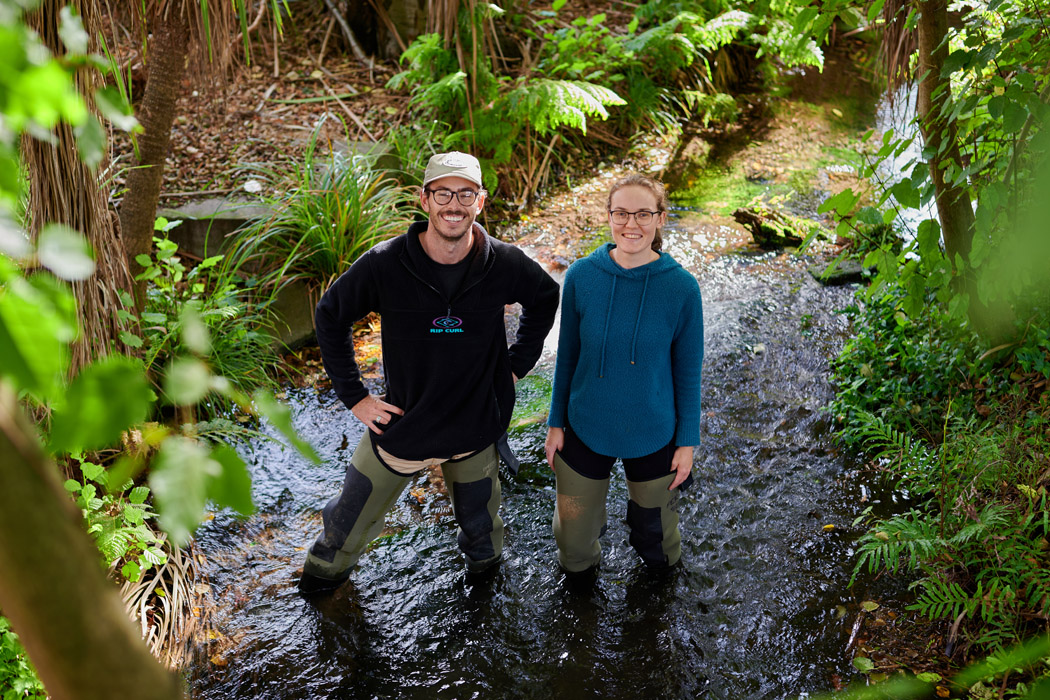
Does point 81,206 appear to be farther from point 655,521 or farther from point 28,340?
point 28,340

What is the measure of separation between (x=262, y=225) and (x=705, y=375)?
10.8 ft

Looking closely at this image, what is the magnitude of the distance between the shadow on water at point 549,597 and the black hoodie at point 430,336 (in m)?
0.89

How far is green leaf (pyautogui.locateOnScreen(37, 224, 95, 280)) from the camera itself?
43cm

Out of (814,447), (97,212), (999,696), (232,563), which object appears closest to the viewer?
(999,696)

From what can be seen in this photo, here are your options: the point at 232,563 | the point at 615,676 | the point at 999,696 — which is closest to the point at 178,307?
the point at 232,563

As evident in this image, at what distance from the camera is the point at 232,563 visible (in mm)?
3730

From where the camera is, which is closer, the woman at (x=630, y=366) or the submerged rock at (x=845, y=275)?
the woman at (x=630, y=366)

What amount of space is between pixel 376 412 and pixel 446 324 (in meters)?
0.48

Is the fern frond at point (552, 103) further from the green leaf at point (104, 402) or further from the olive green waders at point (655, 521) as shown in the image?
the green leaf at point (104, 402)

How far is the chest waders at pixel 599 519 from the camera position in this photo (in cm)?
314

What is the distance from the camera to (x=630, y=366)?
2.93 m

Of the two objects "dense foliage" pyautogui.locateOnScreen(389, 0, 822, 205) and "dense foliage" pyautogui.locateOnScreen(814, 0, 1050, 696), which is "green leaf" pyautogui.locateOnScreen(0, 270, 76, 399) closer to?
"dense foliage" pyautogui.locateOnScreen(814, 0, 1050, 696)

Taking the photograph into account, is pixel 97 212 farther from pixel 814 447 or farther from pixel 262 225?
pixel 814 447

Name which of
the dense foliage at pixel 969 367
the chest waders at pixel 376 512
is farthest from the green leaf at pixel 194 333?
the dense foliage at pixel 969 367
